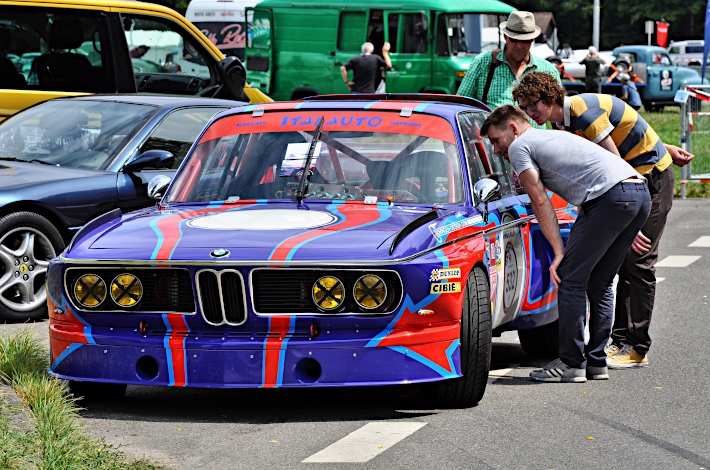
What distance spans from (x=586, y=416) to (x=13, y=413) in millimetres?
2573

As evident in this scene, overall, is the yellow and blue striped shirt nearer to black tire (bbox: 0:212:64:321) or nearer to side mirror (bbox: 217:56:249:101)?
black tire (bbox: 0:212:64:321)

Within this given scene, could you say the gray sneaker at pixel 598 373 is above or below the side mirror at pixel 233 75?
below

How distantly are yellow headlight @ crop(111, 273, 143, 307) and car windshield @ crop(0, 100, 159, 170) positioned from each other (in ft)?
11.3

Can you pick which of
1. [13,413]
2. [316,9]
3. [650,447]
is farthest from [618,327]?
[316,9]

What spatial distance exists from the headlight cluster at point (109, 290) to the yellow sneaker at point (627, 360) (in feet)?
9.72

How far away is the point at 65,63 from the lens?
12391 mm

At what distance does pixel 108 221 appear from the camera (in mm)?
6773

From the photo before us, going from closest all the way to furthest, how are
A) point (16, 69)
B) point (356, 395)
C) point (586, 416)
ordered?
point (586, 416), point (356, 395), point (16, 69)

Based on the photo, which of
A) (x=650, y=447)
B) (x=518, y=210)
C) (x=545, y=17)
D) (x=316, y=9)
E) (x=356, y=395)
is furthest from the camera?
(x=545, y=17)

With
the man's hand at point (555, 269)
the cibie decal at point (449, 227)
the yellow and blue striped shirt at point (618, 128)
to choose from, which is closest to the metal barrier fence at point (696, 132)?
the yellow and blue striped shirt at point (618, 128)

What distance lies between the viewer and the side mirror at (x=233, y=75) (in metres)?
12.8

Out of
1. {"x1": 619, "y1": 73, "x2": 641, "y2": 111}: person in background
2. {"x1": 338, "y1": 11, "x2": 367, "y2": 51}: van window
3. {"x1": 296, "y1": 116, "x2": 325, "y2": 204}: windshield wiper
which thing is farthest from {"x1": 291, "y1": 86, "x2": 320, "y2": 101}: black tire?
{"x1": 296, "y1": 116, "x2": 325, "y2": 204}: windshield wiper

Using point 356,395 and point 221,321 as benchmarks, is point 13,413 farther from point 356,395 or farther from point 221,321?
point 356,395

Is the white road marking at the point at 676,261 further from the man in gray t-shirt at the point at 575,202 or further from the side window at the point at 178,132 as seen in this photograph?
the man in gray t-shirt at the point at 575,202
